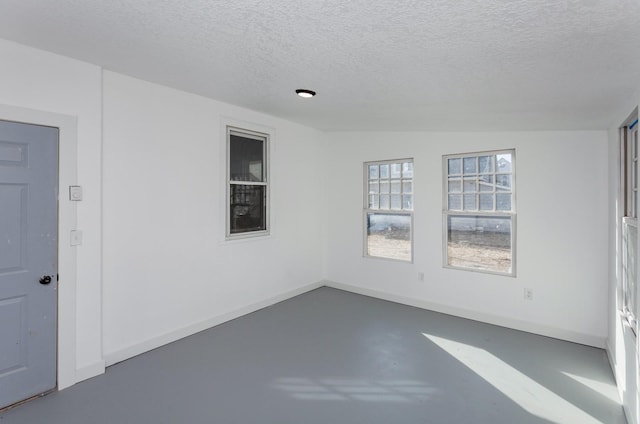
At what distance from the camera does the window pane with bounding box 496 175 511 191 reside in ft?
13.3

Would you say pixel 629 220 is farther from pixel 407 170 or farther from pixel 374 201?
pixel 374 201

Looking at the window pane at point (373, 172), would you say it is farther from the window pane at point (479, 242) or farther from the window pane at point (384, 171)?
the window pane at point (479, 242)

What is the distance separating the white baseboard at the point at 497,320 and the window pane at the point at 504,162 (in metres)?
1.79

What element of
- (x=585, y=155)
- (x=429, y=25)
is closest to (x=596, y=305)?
(x=585, y=155)

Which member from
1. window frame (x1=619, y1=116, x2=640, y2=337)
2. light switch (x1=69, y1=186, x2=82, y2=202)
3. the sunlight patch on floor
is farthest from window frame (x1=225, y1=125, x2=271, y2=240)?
window frame (x1=619, y1=116, x2=640, y2=337)

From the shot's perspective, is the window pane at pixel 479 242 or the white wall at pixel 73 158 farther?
the window pane at pixel 479 242

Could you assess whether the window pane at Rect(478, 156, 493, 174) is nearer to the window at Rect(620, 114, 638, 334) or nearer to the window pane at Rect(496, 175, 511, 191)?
the window pane at Rect(496, 175, 511, 191)

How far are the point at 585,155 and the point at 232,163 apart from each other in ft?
12.9

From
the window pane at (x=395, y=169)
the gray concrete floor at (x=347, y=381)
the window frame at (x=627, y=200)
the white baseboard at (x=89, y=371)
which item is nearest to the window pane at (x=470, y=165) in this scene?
the window pane at (x=395, y=169)

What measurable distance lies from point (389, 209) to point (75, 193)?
3.89 meters

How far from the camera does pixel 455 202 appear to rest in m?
4.46

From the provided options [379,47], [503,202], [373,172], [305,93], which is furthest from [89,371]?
[503,202]

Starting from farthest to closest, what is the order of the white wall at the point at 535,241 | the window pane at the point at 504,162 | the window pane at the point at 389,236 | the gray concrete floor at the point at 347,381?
the window pane at the point at 389,236 < the window pane at the point at 504,162 < the white wall at the point at 535,241 < the gray concrete floor at the point at 347,381

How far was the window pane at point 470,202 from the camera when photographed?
4297mm
